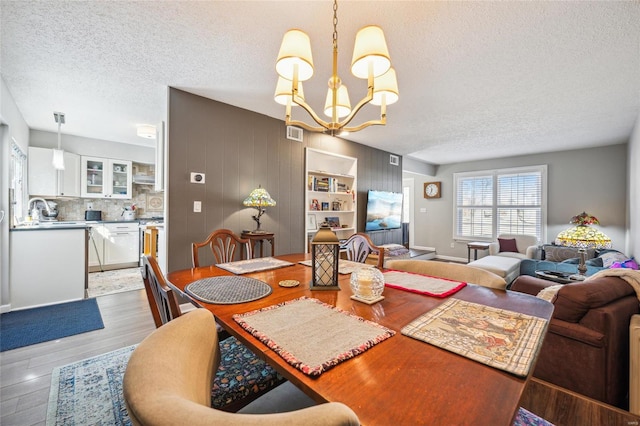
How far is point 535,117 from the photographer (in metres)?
3.56

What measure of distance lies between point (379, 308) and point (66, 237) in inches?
154

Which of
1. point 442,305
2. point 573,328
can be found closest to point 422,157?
point 573,328

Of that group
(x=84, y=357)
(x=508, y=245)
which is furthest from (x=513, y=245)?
(x=84, y=357)

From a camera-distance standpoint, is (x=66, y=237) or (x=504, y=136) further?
(x=504, y=136)

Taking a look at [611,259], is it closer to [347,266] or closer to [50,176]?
[347,266]

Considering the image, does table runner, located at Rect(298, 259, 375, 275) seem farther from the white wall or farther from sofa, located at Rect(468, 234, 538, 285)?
sofa, located at Rect(468, 234, 538, 285)

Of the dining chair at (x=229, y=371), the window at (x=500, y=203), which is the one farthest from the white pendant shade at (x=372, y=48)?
the window at (x=500, y=203)

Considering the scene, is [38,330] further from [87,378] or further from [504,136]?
[504,136]

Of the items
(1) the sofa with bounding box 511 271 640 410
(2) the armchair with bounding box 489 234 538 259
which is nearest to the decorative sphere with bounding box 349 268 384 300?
(1) the sofa with bounding box 511 271 640 410

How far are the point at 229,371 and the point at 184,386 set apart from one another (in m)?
0.68

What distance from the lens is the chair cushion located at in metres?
1.03

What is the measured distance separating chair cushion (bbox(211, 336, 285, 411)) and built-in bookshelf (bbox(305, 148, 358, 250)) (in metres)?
2.82

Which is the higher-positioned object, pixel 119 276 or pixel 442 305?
pixel 442 305

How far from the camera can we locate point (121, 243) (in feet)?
16.1
